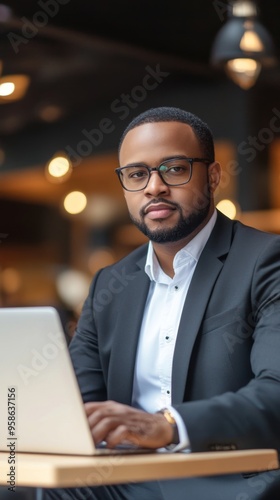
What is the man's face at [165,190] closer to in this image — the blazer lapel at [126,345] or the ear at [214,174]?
the ear at [214,174]

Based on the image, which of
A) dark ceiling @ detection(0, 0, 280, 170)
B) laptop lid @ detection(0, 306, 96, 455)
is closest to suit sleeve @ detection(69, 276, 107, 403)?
laptop lid @ detection(0, 306, 96, 455)

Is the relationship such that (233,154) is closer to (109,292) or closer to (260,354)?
(109,292)

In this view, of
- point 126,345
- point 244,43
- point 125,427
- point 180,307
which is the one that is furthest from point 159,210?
point 244,43

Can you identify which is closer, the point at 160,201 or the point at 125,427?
the point at 125,427

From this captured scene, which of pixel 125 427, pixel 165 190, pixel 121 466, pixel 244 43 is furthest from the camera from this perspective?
pixel 244 43

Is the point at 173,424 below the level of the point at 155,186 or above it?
below

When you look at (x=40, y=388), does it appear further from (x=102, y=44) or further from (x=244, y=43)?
(x=102, y=44)

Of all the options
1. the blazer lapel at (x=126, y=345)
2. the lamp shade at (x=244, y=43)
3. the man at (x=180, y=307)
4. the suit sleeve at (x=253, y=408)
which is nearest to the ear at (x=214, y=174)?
the man at (x=180, y=307)

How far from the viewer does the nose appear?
7.82 ft

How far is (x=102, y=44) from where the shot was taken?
672 centimetres

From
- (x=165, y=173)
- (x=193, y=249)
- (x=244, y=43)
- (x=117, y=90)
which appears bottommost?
(x=193, y=249)

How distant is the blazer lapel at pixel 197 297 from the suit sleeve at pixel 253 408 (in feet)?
0.56

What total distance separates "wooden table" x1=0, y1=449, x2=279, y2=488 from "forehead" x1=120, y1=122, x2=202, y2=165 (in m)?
0.93

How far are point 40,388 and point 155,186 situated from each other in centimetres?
77
